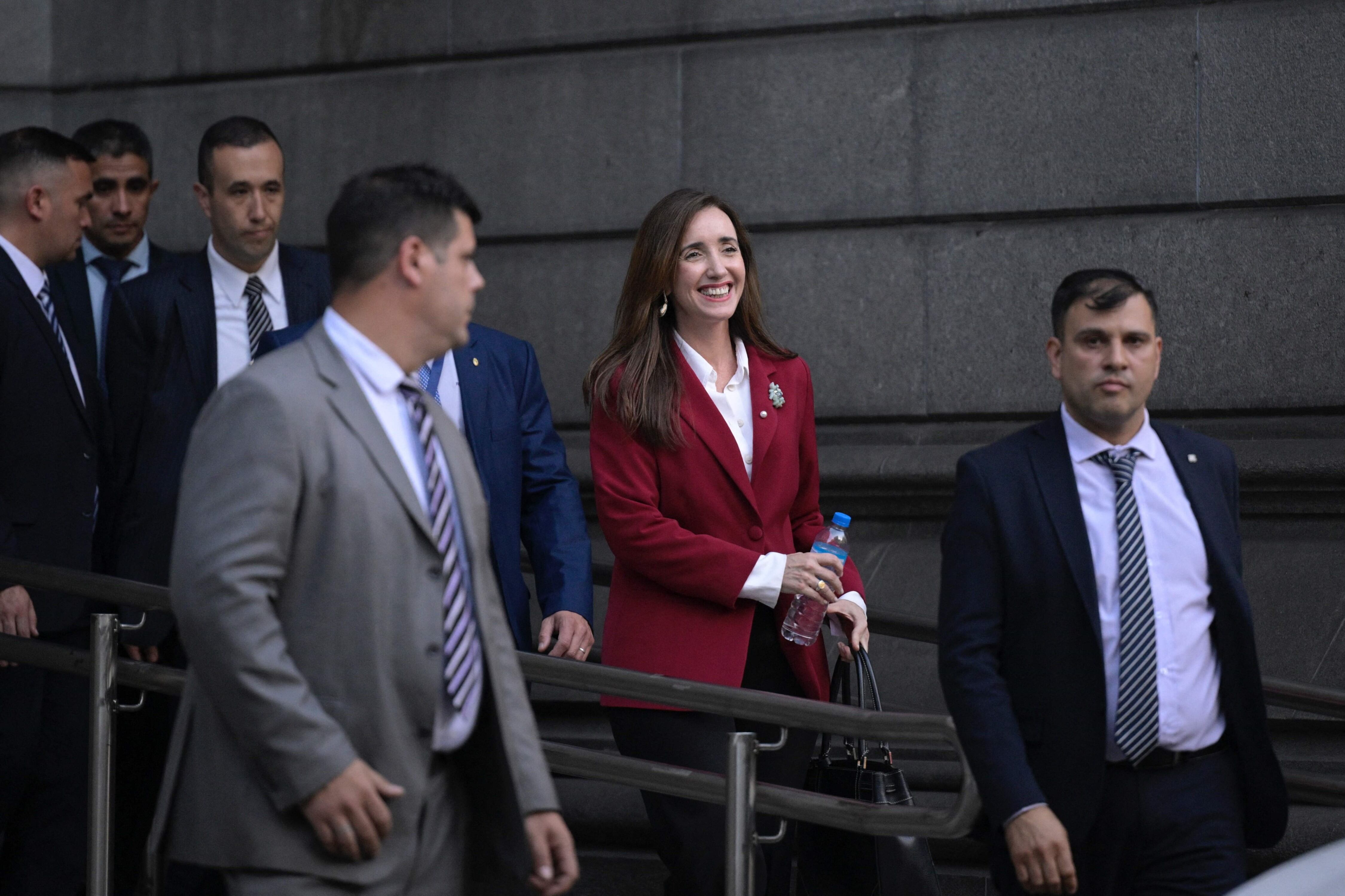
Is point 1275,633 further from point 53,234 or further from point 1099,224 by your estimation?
point 53,234

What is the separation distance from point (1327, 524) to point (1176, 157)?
150 cm

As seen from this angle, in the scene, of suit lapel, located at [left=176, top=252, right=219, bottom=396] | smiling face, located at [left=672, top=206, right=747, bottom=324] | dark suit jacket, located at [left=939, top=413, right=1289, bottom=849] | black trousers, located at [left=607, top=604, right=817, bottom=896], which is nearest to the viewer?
dark suit jacket, located at [left=939, top=413, right=1289, bottom=849]

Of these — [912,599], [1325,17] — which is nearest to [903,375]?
[912,599]

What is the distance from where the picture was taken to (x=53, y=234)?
539 cm

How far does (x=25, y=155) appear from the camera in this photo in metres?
5.36

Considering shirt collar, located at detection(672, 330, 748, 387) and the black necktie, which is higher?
the black necktie

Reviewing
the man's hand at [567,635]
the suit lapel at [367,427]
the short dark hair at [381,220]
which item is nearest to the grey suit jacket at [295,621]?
the suit lapel at [367,427]

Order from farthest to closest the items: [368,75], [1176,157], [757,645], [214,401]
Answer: [368,75] < [1176,157] < [757,645] < [214,401]

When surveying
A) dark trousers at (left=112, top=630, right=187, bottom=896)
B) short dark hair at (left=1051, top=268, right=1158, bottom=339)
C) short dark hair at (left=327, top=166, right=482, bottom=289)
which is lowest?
dark trousers at (left=112, top=630, right=187, bottom=896)

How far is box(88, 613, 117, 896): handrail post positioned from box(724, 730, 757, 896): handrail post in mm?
1773

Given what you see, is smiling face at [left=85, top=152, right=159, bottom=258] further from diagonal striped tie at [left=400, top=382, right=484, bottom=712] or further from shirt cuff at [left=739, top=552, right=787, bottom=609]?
diagonal striped tie at [left=400, top=382, right=484, bottom=712]

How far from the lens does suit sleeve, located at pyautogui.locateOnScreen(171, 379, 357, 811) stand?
97.6 inches

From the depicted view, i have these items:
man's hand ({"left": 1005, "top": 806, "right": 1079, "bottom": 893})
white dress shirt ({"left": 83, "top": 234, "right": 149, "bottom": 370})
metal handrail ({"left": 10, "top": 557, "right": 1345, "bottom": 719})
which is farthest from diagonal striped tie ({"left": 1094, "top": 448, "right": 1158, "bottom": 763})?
white dress shirt ({"left": 83, "top": 234, "right": 149, "bottom": 370})

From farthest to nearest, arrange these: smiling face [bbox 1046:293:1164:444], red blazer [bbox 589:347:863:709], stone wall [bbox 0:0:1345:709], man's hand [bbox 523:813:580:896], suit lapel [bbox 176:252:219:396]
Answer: stone wall [bbox 0:0:1345:709]
suit lapel [bbox 176:252:219:396]
red blazer [bbox 589:347:863:709]
smiling face [bbox 1046:293:1164:444]
man's hand [bbox 523:813:580:896]
